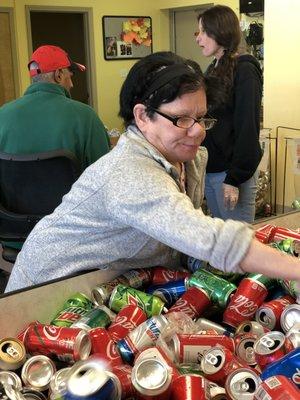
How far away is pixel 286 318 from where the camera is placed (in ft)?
3.44

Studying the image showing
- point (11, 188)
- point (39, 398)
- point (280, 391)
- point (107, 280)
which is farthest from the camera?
point (11, 188)

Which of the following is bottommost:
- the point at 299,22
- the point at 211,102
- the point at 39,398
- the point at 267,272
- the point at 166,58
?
the point at 39,398

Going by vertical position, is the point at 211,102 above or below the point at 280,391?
above

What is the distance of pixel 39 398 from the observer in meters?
0.89

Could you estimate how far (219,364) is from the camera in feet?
3.01

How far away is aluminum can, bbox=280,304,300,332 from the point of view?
1.03 m

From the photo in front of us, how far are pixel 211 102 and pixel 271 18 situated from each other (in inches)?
120

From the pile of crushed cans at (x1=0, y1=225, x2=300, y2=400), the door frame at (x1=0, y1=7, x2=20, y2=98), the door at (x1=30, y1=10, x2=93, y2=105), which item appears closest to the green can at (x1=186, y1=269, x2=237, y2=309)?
the pile of crushed cans at (x1=0, y1=225, x2=300, y2=400)

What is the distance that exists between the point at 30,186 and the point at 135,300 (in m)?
1.01

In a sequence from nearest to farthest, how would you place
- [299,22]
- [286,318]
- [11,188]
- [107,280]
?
[286,318], [107,280], [11,188], [299,22]

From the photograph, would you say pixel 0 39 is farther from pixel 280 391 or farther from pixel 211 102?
pixel 280 391

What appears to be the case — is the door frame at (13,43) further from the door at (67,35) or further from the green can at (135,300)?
the green can at (135,300)

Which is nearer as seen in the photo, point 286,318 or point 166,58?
point 286,318

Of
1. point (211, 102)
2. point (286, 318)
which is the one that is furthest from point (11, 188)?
point (286, 318)
